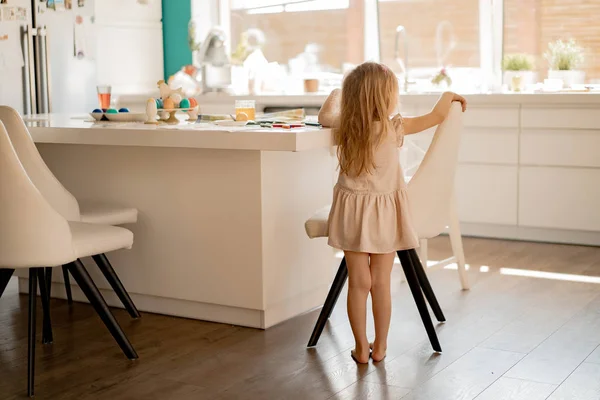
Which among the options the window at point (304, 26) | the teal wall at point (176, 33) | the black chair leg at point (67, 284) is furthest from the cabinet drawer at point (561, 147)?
the teal wall at point (176, 33)

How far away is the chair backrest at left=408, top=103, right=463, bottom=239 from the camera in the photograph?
9.91 feet

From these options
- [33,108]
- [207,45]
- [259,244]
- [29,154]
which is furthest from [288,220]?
[207,45]

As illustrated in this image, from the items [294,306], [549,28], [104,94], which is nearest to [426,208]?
[294,306]

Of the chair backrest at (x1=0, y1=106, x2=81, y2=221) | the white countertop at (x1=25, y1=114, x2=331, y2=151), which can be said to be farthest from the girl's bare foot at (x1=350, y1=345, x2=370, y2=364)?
the chair backrest at (x1=0, y1=106, x2=81, y2=221)

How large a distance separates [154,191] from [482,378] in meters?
1.45

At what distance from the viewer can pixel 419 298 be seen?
2973 mm

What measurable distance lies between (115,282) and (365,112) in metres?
1.20

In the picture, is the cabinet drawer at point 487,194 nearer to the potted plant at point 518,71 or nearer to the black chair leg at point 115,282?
the potted plant at point 518,71

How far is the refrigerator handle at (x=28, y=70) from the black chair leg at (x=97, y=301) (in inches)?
104

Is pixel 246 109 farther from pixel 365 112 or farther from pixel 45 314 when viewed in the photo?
pixel 45 314

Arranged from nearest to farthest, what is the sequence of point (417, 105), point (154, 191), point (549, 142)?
1. point (154, 191)
2. point (549, 142)
3. point (417, 105)

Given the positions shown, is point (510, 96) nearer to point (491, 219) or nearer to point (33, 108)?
point (491, 219)

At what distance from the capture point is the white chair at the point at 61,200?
3057mm

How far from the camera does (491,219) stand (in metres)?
5.12
